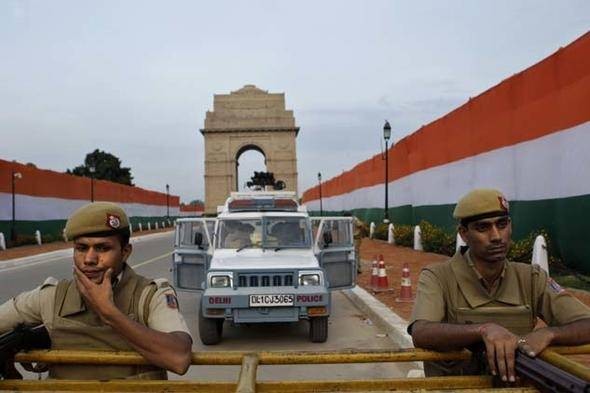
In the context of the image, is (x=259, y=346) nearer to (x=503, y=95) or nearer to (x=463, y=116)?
(x=503, y=95)

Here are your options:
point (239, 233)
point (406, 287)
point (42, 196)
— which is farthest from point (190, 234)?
point (42, 196)

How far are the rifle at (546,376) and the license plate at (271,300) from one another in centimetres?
541

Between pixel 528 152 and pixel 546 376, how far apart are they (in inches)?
508

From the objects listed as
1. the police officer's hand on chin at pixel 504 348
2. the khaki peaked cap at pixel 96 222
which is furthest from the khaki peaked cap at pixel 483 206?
the khaki peaked cap at pixel 96 222

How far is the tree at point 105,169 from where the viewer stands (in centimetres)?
8938

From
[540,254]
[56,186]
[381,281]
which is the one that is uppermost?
[56,186]

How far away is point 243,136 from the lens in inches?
2761

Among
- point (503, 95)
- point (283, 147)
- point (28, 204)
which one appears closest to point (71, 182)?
point (28, 204)

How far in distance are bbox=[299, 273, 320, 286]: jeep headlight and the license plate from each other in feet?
1.04

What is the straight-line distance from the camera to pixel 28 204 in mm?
27547

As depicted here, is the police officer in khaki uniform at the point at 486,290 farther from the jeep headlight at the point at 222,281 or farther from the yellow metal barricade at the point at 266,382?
the jeep headlight at the point at 222,281

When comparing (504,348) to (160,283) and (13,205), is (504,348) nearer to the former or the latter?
(160,283)

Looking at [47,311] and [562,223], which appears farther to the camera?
[562,223]

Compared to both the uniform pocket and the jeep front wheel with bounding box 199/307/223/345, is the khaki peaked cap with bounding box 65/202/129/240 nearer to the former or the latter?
the uniform pocket
